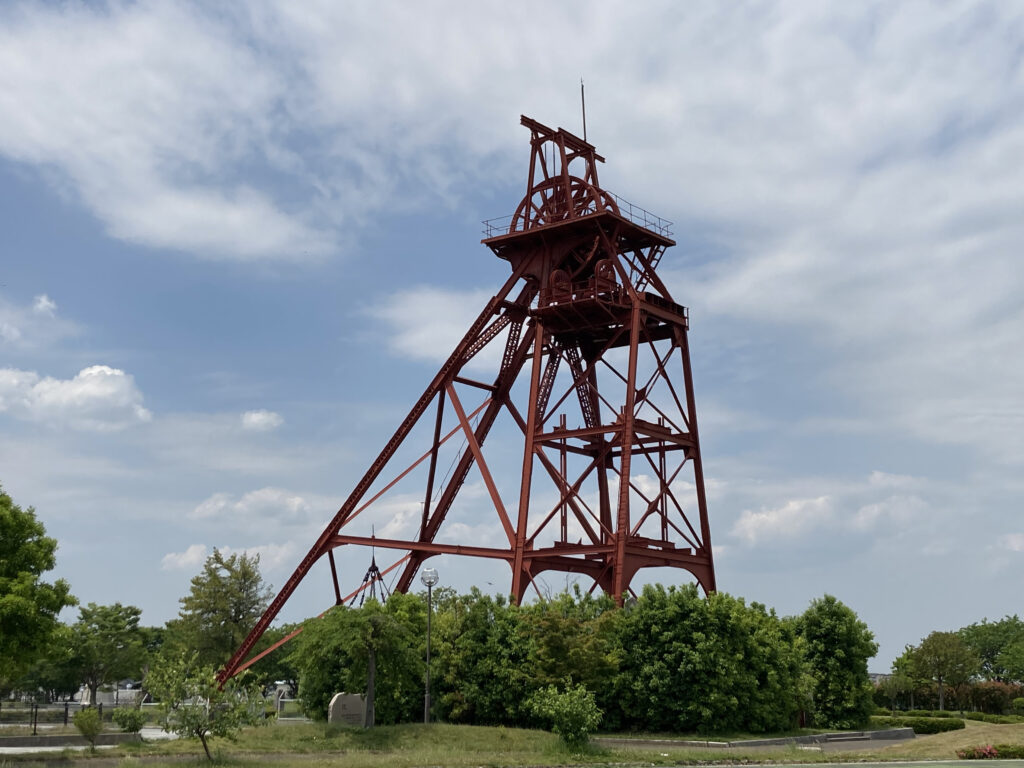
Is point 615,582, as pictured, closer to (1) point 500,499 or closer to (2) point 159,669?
(1) point 500,499

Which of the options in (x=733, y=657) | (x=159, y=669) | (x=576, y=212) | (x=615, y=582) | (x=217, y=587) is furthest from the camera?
(x=217, y=587)

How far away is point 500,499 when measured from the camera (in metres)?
47.1

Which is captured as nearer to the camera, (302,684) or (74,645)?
(302,684)

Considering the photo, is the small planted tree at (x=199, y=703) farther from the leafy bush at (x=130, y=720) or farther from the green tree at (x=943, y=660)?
the green tree at (x=943, y=660)

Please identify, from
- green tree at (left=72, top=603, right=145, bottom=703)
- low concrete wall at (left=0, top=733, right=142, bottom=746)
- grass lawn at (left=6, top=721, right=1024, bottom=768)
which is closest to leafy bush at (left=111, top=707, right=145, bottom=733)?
low concrete wall at (left=0, top=733, right=142, bottom=746)

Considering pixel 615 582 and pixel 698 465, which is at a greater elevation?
pixel 698 465

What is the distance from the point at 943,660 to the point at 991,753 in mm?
43993

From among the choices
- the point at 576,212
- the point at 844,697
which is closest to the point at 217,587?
the point at 576,212

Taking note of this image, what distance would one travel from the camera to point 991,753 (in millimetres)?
32938

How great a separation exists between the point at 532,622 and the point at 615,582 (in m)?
4.66

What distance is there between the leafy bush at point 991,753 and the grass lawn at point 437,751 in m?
0.50

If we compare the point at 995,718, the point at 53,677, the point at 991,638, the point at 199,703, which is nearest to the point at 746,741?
the point at 199,703

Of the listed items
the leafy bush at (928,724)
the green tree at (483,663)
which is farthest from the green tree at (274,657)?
the leafy bush at (928,724)

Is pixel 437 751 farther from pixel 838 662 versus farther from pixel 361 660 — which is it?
pixel 838 662
